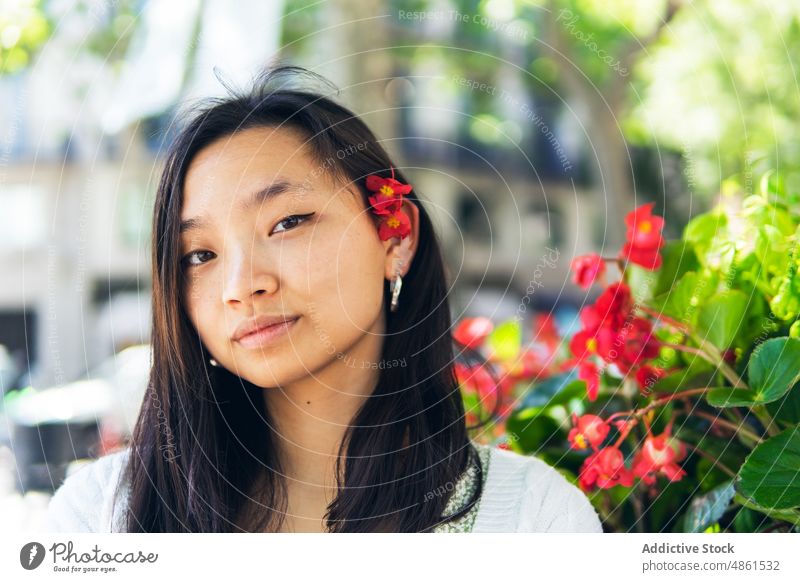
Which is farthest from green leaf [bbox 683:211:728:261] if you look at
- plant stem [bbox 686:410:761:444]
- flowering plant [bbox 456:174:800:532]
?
plant stem [bbox 686:410:761:444]

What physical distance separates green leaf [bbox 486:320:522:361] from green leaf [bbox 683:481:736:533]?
0.56 metres

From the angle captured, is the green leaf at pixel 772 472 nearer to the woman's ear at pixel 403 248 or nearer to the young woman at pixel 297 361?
the young woman at pixel 297 361

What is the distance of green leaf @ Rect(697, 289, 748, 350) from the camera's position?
1.00 m

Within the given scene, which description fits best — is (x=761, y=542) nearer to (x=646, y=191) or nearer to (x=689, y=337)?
(x=689, y=337)

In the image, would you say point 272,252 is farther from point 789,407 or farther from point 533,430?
point 789,407

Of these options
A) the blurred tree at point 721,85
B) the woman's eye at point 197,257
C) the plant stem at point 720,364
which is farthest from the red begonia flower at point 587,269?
the blurred tree at point 721,85

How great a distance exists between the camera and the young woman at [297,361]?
3.12 feet

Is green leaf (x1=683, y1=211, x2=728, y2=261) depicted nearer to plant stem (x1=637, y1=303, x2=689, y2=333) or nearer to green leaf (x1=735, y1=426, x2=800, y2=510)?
plant stem (x1=637, y1=303, x2=689, y2=333)

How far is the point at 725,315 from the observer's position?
100 centimetres

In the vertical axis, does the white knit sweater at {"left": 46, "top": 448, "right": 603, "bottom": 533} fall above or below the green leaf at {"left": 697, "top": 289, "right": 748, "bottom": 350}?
below

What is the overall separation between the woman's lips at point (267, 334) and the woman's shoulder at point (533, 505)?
30 centimetres

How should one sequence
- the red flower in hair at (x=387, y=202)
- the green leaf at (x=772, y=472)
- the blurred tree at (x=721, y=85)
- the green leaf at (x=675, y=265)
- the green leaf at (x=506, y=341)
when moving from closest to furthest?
1. the green leaf at (x=772, y=472)
2. the red flower in hair at (x=387, y=202)
3. the green leaf at (x=675, y=265)
4. the green leaf at (x=506, y=341)
5. the blurred tree at (x=721, y=85)

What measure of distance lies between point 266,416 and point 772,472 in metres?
0.59

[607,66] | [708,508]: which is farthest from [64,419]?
[607,66]
